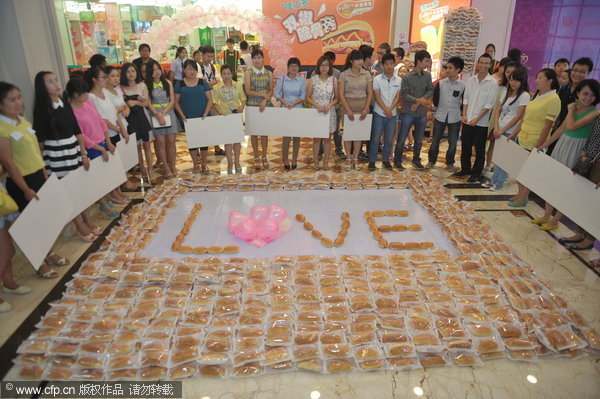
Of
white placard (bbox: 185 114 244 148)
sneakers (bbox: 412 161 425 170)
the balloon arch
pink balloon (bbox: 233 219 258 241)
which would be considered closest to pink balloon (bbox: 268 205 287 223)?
pink balloon (bbox: 233 219 258 241)

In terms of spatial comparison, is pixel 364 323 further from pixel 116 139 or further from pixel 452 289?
pixel 116 139

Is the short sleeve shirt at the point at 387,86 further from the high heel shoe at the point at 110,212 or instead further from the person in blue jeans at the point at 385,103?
the high heel shoe at the point at 110,212

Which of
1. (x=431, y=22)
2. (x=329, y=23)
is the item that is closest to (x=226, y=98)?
(x=329, y=23)

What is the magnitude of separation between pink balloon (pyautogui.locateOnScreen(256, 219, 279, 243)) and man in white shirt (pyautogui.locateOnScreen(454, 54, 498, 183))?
3.02 metres

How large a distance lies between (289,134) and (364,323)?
3466 millimetres

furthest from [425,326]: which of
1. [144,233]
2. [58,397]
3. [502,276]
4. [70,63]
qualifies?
[70,63]

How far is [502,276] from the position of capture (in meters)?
2.94

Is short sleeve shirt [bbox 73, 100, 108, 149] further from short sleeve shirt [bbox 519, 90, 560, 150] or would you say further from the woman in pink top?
short sleeve shirt [bbox 519, 90, 560, 150]

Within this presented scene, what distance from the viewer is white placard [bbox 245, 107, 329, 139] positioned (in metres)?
5.34

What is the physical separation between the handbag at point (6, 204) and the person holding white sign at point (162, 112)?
7.80ft

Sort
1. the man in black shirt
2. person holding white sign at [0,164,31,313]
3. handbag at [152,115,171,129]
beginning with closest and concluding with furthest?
person holding white sign at [0,164,31,313] < the man in black shirt < handbag at [152,115,171,129]

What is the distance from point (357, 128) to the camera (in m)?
5.43

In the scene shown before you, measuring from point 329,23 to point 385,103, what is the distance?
4573mm

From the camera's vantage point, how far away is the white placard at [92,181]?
3498mm
